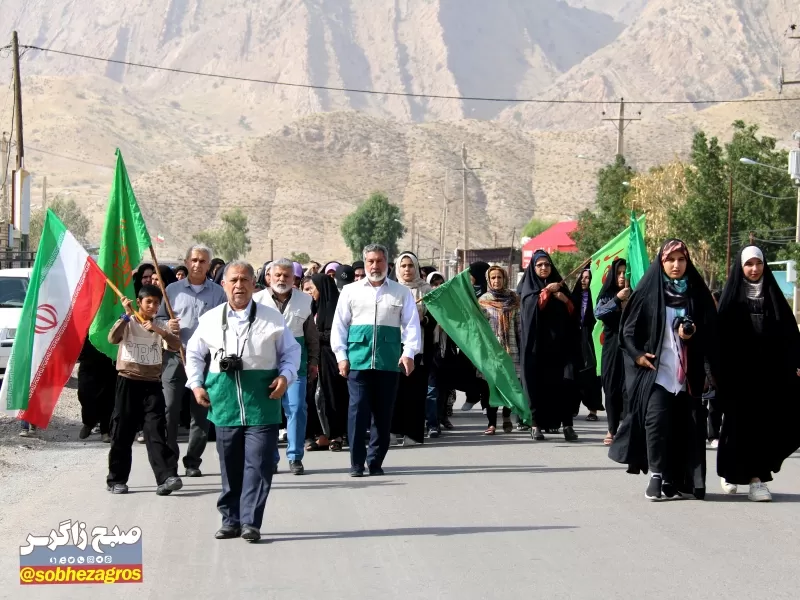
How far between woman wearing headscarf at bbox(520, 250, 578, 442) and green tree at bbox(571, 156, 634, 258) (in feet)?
166

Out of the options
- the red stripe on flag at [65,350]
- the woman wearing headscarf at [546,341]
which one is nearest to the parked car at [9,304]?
the woman wearing headscarf at [546,341]

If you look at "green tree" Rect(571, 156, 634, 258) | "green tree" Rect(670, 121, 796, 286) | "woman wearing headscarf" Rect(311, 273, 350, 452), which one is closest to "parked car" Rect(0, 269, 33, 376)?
"woman wearing headscarf" Rect(311, 273, 350, 452)

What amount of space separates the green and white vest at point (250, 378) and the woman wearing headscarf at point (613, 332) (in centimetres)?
573

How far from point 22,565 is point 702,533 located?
3914 mm

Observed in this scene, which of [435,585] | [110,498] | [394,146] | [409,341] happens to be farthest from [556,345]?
[394,146]

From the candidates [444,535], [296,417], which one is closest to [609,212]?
[296,417]

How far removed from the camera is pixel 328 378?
13.8m

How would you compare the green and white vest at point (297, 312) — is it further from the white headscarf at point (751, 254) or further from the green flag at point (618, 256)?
the green flag at point (618, 256)

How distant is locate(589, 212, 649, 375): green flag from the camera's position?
1470 cm

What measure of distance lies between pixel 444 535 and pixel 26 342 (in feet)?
13.7

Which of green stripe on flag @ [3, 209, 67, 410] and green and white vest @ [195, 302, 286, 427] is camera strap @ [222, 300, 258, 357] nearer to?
green and white vest @ [195, 302, 286, 427]

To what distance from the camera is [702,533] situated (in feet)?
27.6

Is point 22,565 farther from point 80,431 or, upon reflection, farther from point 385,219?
point 385,219

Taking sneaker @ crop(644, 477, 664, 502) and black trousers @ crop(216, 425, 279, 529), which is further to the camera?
sneaker @ crop(644, 477, 664, 502)
